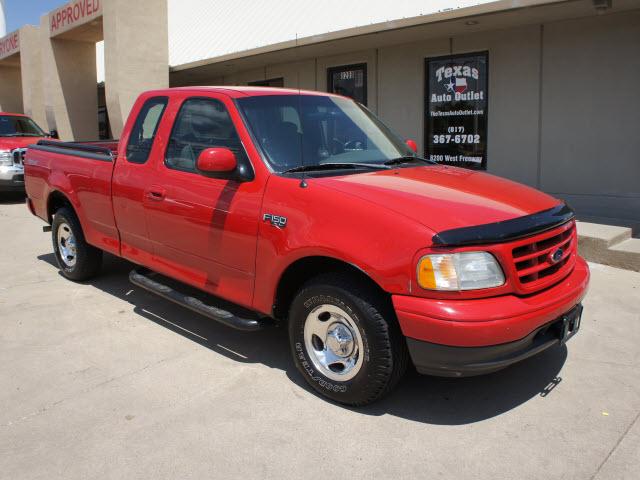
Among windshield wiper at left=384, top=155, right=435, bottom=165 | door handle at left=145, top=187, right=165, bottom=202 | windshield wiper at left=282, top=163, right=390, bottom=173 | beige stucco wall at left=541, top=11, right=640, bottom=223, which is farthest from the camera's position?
beige stucco wall at left=541, top=11, right=640, bottom=223

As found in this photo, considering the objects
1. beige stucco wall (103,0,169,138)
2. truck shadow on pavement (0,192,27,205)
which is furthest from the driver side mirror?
beige stucco wall (103,0,169,138)

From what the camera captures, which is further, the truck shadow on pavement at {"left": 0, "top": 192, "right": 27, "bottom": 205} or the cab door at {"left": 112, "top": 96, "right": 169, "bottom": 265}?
the truck shadow on pavement at {"left": 0, "top": 192, "right": 27, "bottom": 205}

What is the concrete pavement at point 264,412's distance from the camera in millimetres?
3094

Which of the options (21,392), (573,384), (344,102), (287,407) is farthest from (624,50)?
(21,392)

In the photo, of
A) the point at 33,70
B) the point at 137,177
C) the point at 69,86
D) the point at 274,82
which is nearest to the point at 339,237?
the point at 137,177

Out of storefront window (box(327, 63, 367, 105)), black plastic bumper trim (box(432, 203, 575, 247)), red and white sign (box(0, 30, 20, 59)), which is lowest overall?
black plastic bumper trim (box(432, 203, 575, 247))

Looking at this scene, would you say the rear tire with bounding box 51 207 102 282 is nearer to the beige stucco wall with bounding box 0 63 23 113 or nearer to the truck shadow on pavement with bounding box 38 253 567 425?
the truck shadow on pavement with bounding box 38 253 567 425

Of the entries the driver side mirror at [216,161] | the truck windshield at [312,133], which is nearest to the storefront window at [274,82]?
the truck windshield at [312,133]

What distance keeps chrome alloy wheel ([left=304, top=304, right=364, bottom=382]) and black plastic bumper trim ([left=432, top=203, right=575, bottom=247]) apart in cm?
77

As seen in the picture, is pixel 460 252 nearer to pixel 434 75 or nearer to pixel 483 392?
pixel 483 392

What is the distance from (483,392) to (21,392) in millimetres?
3046

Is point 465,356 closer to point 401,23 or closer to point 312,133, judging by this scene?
point 312,133

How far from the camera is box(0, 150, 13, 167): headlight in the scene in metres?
12.4

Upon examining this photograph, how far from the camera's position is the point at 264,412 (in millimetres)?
3639
